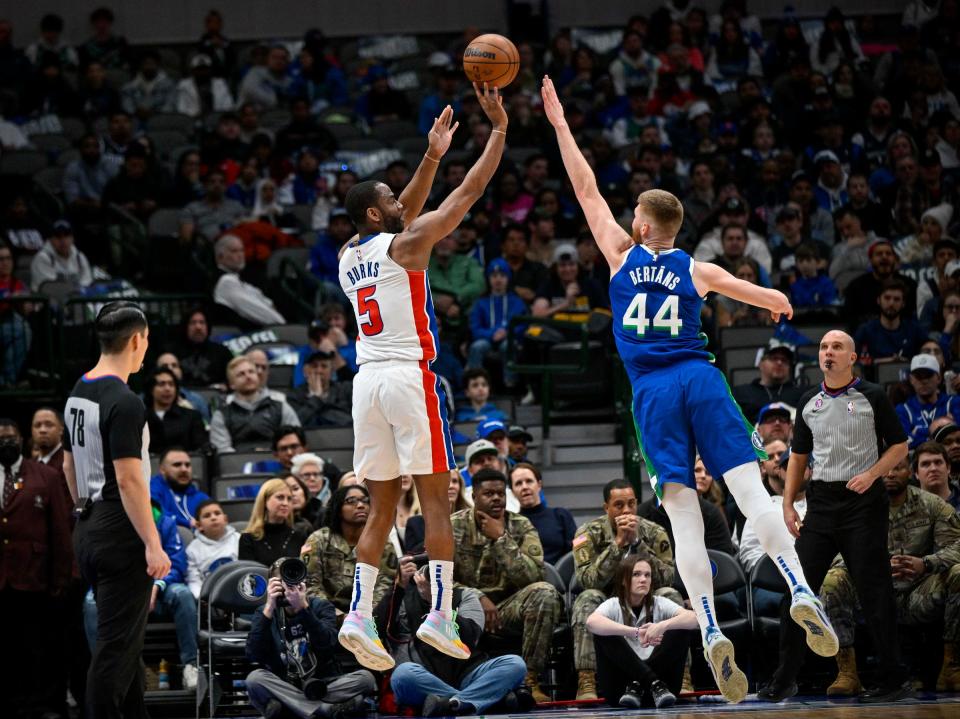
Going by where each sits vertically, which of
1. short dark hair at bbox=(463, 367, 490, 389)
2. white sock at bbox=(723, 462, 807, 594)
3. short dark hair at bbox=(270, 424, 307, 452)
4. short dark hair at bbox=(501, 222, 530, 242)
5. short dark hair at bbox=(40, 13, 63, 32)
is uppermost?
short dark hair at bbox=(40, 13, 63, 32)

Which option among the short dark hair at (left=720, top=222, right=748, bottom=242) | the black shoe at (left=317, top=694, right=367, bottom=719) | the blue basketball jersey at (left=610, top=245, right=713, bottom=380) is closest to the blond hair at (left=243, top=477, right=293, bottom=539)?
the black shoe at (left=317, top=694, right=367, bottom=719)

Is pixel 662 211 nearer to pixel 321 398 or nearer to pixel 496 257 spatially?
pixel 321 398

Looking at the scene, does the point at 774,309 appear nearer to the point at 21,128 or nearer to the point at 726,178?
the point at 726,178

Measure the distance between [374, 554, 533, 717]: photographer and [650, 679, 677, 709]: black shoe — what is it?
2.87 ft

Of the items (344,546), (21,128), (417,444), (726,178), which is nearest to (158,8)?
(21,128)

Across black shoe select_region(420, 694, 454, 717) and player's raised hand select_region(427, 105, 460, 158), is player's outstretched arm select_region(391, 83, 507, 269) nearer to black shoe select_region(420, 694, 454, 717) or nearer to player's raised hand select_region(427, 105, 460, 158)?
player's raised hand select_region(427, 105, 460, 158)

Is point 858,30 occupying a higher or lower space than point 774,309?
higher

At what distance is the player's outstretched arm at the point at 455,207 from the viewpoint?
723cm

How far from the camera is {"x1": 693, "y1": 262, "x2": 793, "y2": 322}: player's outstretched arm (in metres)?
6.88

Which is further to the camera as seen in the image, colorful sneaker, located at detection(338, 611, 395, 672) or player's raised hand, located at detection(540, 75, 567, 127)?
player's raised hand, located at detection(540, 75, 567, 127)

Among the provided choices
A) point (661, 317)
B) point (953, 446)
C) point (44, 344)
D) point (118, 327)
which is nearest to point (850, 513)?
point (953, 446)

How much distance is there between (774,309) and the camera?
689 centimetres

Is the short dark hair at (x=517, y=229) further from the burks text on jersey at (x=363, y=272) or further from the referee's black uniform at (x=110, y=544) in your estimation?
the referee's black uniform at (x=110, y=544)

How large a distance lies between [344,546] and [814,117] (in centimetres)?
1128
